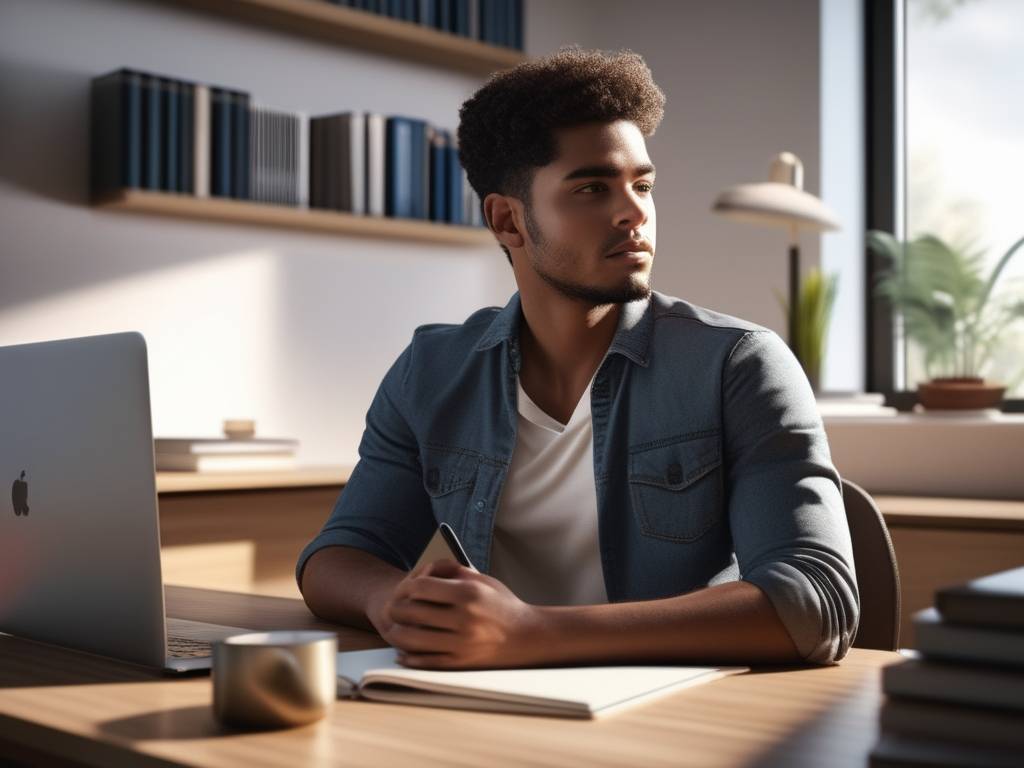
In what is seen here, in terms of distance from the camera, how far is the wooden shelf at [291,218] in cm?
305

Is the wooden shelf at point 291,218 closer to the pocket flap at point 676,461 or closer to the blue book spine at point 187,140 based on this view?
the blue book spine at point 187,140

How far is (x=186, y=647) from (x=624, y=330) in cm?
65

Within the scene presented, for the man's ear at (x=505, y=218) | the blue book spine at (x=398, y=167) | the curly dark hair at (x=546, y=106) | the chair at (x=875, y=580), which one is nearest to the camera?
the chair at (x=875, y=580)

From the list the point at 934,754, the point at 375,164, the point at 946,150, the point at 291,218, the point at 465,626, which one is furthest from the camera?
the point at 946,150

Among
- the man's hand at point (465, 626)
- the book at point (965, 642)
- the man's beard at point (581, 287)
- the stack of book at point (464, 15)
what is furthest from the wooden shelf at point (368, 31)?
the book at point (965, 642)

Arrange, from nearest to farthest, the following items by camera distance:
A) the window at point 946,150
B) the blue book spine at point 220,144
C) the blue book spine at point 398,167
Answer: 1. the blue book spine at point 220,144
2. the blue book spine at point 398,167
3. the window at point 946,150

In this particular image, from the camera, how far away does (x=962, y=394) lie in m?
2.91

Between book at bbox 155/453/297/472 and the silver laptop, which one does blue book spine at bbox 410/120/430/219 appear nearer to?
book at bbox 155/453/297/472

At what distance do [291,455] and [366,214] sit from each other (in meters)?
0.77

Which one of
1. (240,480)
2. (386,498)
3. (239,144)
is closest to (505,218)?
(386,498)

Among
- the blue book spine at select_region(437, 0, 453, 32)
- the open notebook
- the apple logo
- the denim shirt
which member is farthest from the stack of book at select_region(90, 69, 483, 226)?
the open notebook

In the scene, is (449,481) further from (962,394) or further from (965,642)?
(962,394)

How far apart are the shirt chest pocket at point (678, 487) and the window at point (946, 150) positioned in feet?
8.52

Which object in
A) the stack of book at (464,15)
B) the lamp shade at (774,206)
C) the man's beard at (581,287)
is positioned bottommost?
the man's beard at (581,287)
